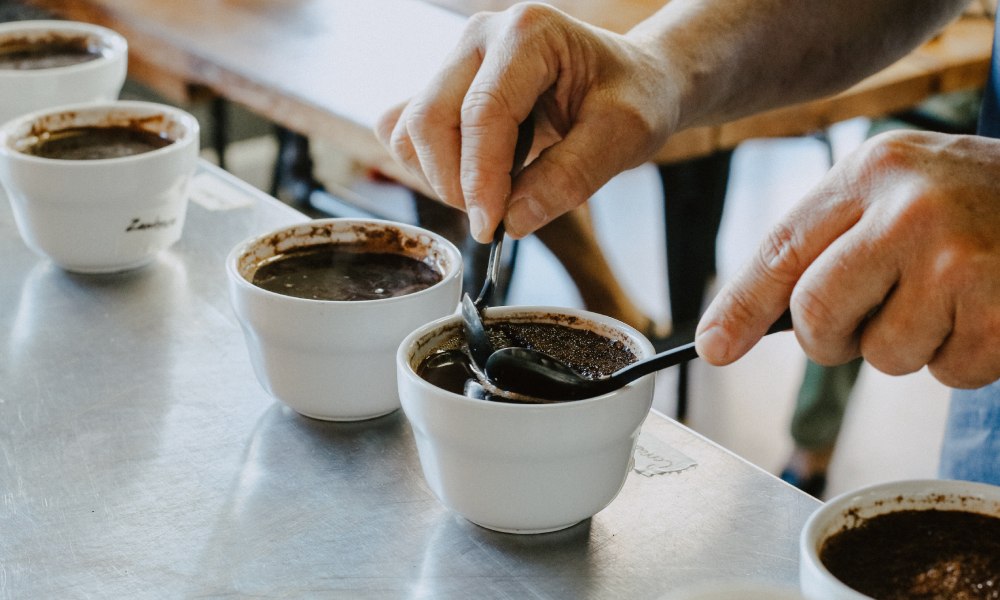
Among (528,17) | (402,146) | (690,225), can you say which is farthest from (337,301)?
(690,225)

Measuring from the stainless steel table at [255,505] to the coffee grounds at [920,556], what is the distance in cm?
14

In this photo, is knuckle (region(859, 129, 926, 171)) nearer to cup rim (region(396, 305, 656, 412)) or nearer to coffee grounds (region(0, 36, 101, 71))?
cup rim (region(396, 305, 656, 412))

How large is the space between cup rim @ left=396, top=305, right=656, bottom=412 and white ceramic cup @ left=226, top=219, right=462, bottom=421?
0.05 meters

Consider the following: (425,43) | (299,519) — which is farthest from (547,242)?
(299,519)

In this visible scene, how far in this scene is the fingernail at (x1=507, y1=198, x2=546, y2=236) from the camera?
1.13 m

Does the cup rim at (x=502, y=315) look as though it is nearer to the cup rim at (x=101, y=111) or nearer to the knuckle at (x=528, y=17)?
the knuckle at (x=528, y=17)

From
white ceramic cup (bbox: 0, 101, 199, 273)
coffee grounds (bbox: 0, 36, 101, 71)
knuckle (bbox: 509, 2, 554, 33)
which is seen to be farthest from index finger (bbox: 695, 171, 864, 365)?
coffee grounds (bbox: 0, 36, 101, 71)

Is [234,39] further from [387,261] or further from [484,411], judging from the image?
[484,411]

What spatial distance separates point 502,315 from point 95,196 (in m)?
0.61

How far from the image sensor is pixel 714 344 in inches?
35.5

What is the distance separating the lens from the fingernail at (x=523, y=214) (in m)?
1.13

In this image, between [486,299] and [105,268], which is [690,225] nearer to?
[105,268]

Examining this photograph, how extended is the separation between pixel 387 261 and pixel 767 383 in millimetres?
2342

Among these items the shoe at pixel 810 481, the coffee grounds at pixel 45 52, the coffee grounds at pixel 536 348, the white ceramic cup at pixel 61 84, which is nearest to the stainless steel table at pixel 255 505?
the coffee grounds at pixel 536 348
